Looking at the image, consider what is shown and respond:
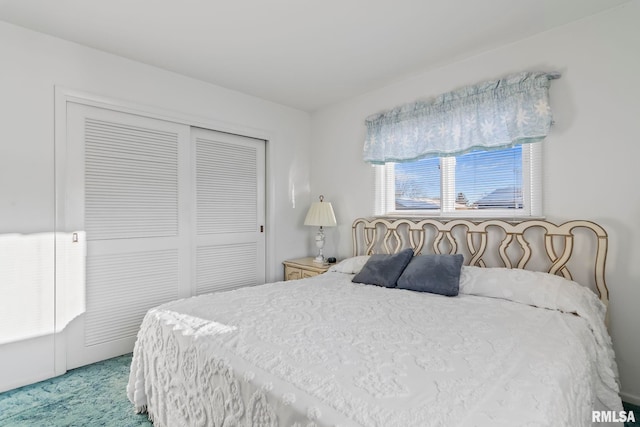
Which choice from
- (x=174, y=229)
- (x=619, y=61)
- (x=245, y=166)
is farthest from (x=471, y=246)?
(x=174, y=229)

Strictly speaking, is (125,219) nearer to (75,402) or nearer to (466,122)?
(75,402)

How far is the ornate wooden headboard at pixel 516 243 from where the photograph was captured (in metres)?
2.20

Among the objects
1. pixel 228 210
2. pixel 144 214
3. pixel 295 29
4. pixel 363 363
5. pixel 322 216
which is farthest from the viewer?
pixel 322 216

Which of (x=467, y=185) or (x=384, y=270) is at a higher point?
(x=467, y=185)

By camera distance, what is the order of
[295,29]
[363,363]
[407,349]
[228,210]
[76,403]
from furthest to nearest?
[228,210] < [295,29] < [76,403] < [407,349] < [363,363]

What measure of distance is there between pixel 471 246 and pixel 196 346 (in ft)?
7.20

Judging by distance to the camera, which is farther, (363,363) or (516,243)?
(516,243)

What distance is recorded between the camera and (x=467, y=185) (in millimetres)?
2859

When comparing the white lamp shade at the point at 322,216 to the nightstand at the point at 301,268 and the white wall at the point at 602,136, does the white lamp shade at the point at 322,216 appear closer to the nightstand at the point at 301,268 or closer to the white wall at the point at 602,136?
the nightstand at the point at 301,268

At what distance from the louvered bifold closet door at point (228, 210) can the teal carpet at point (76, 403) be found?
3.61ft

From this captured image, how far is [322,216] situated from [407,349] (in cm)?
233

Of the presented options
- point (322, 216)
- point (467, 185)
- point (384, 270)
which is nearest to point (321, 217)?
point (322, 216)

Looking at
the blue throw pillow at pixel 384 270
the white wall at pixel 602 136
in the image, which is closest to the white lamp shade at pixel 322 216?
the blue throw pillow at pixel 384 270

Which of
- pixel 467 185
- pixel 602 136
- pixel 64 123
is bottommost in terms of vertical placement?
pixel 467 185
